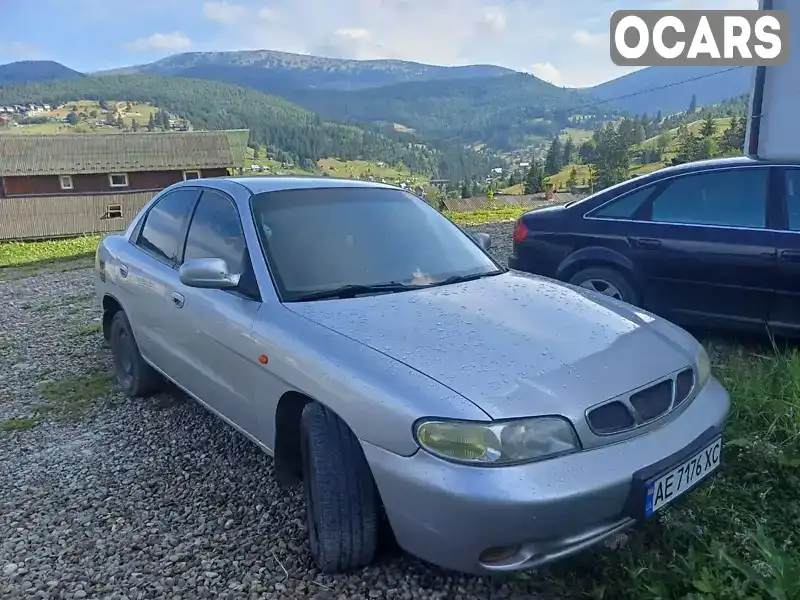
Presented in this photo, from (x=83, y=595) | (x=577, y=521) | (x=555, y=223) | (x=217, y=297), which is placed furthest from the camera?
(x=555, y=223)

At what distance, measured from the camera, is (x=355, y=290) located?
9.15 feet

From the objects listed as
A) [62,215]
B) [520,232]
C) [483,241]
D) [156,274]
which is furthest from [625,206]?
[62,215]

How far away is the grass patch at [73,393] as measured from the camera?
4352mm

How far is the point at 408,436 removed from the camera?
199 cm

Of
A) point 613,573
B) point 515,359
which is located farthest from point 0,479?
point 613,573

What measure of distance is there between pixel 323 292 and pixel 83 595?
157 cm

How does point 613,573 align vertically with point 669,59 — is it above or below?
below

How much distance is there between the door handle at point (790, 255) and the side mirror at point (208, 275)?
3.62 meters

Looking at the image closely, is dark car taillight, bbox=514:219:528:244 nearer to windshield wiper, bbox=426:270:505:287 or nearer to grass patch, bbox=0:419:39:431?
windshield wiper, bbox=426:270:505:287

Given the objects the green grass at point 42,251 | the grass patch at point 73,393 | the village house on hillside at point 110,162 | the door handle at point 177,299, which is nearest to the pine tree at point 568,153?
the village house on hillside at point 110,162

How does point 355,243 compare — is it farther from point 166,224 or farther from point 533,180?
point 533,180

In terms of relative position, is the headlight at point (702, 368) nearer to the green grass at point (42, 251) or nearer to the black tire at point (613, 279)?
the black tire at point (613, 279)

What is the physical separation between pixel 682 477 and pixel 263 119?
4907 inches

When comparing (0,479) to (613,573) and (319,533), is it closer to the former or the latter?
(319,533)
